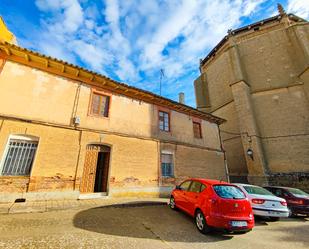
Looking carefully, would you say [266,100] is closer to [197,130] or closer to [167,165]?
[197,130]

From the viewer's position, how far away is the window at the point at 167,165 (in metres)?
10.8

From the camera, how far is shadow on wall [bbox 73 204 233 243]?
4.34m

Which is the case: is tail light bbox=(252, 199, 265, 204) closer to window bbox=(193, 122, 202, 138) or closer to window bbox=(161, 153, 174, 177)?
window bbox=(161, 153, 174, 177)

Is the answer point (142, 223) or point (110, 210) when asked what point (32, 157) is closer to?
point (110, 210)

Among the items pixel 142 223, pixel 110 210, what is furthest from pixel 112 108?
pixel 142 223

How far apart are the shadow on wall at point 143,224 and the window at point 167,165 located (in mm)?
4318

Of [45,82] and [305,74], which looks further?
[305,74]

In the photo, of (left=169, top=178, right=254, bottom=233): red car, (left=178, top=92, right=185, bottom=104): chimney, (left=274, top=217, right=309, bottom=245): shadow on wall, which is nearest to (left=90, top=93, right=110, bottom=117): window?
(left=169, top=178, right=254, bottom=233): red car

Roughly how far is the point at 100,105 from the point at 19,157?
4.39m

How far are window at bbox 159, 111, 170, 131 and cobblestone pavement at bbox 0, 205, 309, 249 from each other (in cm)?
645

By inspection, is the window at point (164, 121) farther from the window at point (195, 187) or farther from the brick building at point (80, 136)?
the window at point (195, 187)

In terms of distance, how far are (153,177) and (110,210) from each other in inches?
161

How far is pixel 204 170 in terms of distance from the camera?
12.6 m

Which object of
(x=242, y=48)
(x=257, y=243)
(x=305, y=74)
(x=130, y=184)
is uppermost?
(x=242, y=48)
